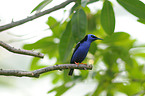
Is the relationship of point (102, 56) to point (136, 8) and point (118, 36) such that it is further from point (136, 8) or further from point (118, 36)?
point (136, 8)

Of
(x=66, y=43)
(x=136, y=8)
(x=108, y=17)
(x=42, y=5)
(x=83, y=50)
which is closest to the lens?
(x=42, y=5)

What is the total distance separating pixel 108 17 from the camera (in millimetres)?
2408

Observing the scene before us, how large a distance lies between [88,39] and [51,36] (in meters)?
0.60

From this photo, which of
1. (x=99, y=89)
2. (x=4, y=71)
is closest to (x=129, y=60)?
(x=99, y=89)

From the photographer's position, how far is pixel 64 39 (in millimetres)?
2502

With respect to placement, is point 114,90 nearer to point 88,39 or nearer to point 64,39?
point 88,39

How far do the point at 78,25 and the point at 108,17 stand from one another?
40 centimetres

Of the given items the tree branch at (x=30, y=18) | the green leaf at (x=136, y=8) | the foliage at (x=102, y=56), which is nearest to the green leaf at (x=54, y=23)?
the foliage at (x=102, y=56)

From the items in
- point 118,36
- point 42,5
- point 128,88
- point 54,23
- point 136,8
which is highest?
point 42,5

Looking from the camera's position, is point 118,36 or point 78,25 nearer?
point 78,25

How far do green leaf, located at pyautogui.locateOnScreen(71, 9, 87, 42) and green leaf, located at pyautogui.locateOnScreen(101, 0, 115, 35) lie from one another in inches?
11.1

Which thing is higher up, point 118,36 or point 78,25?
point 78,25

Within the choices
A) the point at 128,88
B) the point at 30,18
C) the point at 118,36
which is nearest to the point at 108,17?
the point at 118,36

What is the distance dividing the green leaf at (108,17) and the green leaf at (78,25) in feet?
0.93
